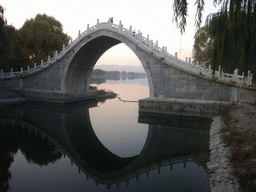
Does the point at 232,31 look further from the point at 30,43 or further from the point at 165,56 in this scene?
the point at 30,43

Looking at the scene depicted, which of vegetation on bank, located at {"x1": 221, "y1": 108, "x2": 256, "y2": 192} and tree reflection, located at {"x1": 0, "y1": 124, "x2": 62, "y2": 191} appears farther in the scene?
tree reflection, located at {"x1": 0, "y1": 124, "x2": 62, "y2": 191}

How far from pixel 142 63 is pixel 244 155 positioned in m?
12.2

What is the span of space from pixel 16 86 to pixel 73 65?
9.07 meters

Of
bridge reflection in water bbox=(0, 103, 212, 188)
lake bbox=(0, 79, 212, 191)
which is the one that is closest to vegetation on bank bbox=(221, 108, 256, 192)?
lake bbox=(0, 79, 212, 191)

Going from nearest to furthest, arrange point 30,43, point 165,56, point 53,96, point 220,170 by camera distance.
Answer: point 220,170
point 165,56
point 53,96
point 30,43


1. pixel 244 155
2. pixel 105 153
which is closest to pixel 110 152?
pixel 105 153

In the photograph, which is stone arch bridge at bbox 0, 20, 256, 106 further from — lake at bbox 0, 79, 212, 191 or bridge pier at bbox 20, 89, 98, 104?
lake at bbox 0, 79, 212, 191

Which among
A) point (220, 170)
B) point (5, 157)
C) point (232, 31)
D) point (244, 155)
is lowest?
point (5, 157)

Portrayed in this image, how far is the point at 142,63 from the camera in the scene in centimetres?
1758

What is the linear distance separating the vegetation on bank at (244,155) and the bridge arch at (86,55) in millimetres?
11278

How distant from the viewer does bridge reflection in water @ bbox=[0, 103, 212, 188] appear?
26.2 feet

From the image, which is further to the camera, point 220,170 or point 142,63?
point 142,63

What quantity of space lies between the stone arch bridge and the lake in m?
2.42

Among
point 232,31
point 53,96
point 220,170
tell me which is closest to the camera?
point 232,31
